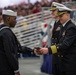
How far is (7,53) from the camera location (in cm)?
550

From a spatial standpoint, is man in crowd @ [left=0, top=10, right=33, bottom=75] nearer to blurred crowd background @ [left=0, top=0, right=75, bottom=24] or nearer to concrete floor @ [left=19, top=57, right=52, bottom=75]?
concrete floor @ [left=19, top=57, right=52, bottom=75]

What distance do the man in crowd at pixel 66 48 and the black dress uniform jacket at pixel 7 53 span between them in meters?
0.51

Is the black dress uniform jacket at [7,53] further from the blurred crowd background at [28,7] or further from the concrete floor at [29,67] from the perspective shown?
the blurred crowd background at [28,7]

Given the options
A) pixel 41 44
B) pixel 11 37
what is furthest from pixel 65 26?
pixel 41 44

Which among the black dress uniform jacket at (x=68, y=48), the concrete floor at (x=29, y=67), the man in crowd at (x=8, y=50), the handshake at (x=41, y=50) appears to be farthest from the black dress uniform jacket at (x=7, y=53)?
the concrete floor at (x=29, y=67)

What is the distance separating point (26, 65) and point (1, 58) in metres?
7.53

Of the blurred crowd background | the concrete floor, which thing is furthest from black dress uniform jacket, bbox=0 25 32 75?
the blurred crowd background

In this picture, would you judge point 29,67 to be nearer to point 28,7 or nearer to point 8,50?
point 28,7

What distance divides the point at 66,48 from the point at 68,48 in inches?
2.1

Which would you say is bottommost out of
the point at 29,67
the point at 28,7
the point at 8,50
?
the point at 29,67

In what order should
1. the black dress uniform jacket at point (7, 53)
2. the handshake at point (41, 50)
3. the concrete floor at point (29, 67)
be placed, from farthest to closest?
the concrete floor at point (29, 67), the handshake at point (41, 50), the black dress uniform jacket at point (7, 53)

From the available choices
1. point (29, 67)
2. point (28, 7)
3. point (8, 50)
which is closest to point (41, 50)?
point (8, 50)

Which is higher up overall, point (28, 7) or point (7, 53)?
point (7, 53)

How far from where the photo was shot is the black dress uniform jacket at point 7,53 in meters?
5.51
